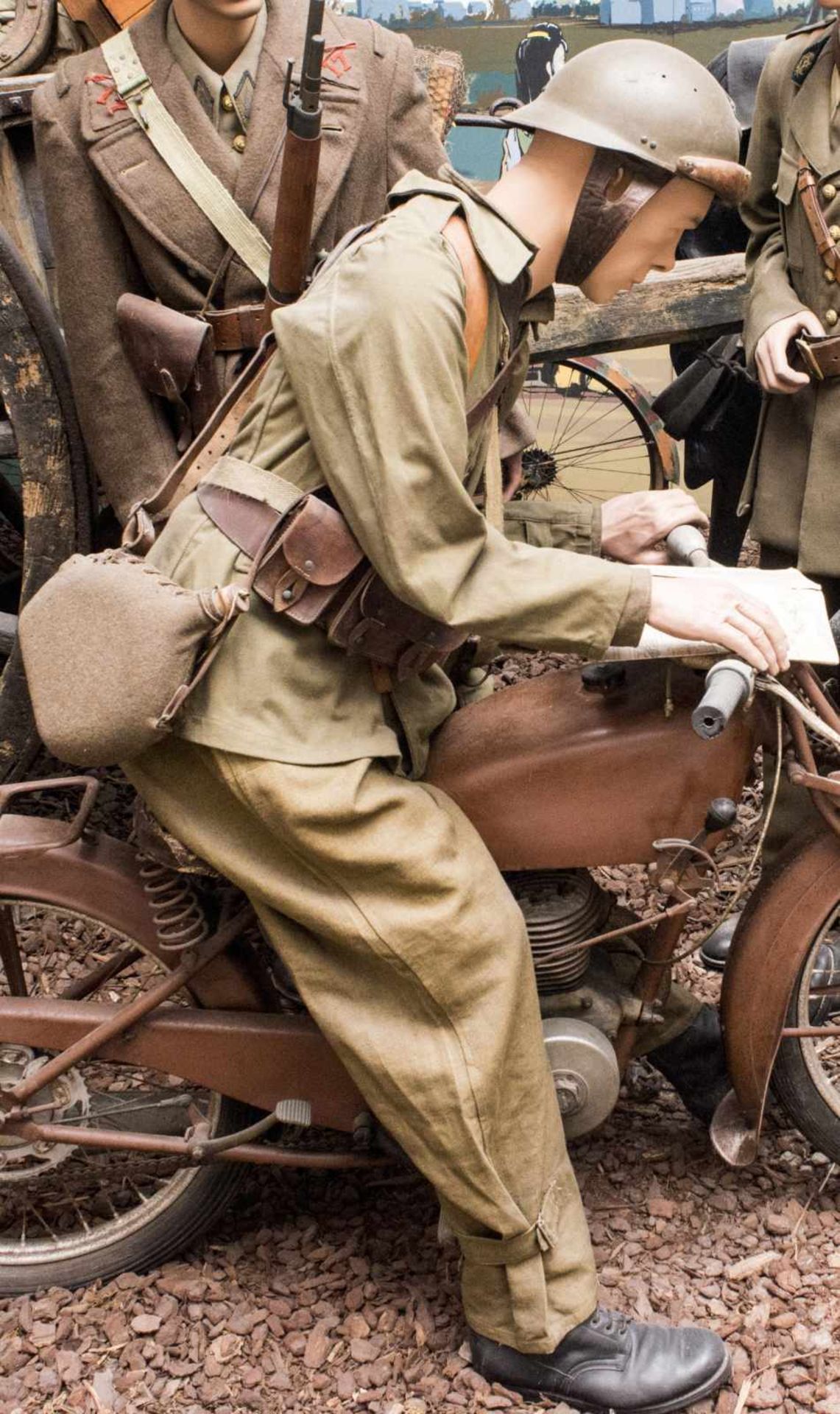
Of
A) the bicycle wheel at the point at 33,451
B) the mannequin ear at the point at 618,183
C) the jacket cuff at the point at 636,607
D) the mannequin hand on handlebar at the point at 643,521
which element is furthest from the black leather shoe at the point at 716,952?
the mannequin ear at the point at 618,183

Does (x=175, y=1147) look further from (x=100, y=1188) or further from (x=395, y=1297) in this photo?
(x=395, y=1297)

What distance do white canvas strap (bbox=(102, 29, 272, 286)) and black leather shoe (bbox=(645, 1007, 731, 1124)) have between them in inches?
66.0

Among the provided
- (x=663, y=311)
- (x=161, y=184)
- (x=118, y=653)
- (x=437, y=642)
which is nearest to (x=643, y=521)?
(x=437, y=642)

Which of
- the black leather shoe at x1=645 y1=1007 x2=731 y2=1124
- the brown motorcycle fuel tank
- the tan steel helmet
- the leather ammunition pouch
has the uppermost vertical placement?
the tan steel helmet

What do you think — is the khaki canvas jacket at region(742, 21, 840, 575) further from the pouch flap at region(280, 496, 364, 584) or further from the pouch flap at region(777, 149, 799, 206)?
the pouch flap at region(280, 496, 364, 584)

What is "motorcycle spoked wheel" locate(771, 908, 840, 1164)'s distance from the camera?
99.2 inches

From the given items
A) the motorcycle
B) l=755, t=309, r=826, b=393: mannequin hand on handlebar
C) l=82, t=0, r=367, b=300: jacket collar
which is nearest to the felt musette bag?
the motorcycle

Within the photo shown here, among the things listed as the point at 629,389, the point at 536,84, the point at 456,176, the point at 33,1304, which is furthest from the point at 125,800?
the point at 536,84

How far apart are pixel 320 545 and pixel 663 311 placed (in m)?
2.27

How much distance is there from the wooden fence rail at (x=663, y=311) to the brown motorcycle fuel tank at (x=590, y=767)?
1764 mm

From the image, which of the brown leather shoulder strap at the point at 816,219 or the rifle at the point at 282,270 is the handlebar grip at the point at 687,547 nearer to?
the rifle at the point at 282,270

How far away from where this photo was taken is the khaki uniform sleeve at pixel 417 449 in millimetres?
1824

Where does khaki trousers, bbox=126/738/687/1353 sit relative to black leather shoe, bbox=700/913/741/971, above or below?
above

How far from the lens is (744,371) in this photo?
3.92 metres
